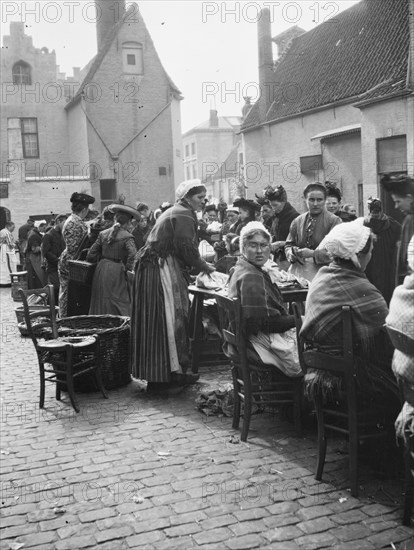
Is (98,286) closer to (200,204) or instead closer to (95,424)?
(200,204)

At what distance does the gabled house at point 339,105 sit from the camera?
1750 centimetres

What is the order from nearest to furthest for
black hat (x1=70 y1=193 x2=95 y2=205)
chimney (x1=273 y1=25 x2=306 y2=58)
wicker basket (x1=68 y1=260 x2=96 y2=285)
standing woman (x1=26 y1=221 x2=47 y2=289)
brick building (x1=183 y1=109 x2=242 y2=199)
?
wicker basket (x1=68 y1=260 x2=96 y2=285)
black hat (x1=70 y1=193 x2=95 y2=205)
standing woman (x1=26 y1=221 x2=47 y2=289)
chimney (x1=273 y1=25 x2=306 y2=58)
brick building (x1=183 y1=109 x2=242 y2=199)

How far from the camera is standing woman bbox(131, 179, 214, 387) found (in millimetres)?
6555

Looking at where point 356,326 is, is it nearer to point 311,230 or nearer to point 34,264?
point 311,230

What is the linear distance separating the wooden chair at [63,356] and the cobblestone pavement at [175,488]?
13.8 inches

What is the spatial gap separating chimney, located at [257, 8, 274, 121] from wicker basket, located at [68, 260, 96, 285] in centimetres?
2234

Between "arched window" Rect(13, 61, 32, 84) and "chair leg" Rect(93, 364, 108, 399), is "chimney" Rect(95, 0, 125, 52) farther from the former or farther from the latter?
"chair leg" Rect(93, 364, 108, 399)

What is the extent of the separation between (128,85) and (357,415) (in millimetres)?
28830

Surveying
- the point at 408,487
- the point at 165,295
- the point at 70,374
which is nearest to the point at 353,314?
the point at 408,487

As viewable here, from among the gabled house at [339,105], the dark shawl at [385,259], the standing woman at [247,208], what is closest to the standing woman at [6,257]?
the gabled house at [339,105]

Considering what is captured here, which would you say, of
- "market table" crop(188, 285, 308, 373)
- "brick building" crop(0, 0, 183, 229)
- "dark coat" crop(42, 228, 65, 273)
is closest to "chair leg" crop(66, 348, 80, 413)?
"market table" crop(188, 285, 308, 373)

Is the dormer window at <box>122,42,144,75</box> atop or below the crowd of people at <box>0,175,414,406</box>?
atop

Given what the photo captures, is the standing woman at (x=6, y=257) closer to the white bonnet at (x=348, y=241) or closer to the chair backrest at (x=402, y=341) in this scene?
the white bonnet at (x=348, y=241)

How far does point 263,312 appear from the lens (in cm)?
505
